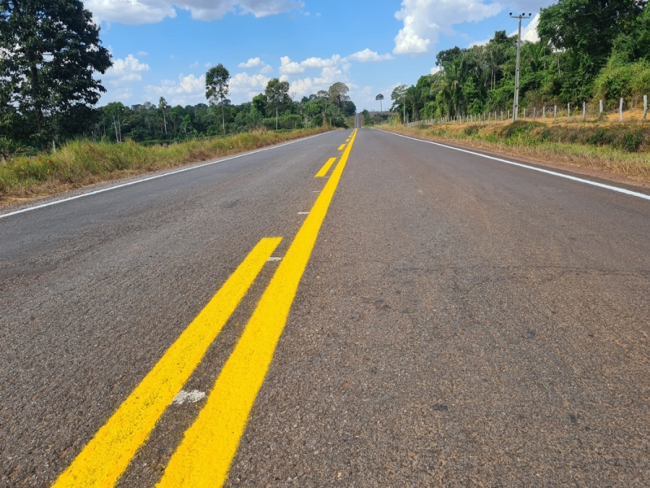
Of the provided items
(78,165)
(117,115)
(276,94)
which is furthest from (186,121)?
(78,165)

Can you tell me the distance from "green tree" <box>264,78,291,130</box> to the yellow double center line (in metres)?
69.4

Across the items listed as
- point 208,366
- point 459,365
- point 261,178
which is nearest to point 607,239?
point 459,365

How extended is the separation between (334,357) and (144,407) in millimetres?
694

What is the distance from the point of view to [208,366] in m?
1.60

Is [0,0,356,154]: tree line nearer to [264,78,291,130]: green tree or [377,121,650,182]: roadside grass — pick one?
[377,121,650,182]: roadside grass

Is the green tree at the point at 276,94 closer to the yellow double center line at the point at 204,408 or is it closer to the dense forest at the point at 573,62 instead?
the dense forest at the point at 573,62

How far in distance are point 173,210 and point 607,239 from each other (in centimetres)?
419

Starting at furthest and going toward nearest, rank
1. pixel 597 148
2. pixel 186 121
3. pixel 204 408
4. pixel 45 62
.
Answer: pixel 186 121, pixel 45 62, pixel 597 148, pixel 204 408

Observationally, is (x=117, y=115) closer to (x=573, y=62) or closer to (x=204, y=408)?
(x=573, y=62)

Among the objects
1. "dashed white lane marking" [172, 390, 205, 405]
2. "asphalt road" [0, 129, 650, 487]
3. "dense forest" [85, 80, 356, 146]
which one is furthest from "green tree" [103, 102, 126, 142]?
"dashed white lane marking" [172, 390, 205, 405]

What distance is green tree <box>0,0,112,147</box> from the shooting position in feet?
73.7

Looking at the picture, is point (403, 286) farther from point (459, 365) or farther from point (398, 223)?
point (398, 223)

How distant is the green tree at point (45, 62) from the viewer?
73.7 ft

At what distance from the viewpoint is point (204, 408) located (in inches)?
53.9
